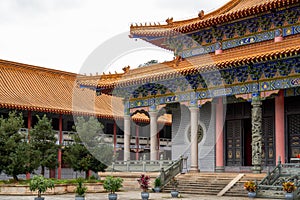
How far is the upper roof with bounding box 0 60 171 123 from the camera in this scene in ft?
118

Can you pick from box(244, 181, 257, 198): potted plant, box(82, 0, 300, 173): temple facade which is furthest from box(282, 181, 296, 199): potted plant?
box(82, 0, 300, 173): temple facade

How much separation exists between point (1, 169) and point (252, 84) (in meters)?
12.3

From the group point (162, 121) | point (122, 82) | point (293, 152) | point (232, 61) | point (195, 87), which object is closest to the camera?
point (232, 61)

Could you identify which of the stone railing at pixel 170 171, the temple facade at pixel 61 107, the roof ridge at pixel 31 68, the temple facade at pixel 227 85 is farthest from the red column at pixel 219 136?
the roof ridge at pixel 31 68

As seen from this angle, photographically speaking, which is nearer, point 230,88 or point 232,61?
point 232,61

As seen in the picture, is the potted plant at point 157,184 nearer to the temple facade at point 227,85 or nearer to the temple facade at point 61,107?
the temple facade at point 227,85

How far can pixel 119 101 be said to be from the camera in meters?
46.8

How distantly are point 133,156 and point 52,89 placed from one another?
904 centimetres

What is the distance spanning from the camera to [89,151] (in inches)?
1170

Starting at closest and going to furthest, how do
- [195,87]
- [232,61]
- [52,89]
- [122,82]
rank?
[232,61], [195,87], [122,82], [52,89]

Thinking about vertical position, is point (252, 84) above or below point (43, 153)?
above

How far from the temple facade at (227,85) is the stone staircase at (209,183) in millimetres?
826

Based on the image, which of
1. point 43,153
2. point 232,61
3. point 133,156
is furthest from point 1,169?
point 133,156

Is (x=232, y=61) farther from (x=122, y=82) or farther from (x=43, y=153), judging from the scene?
(x=43, y=153)
